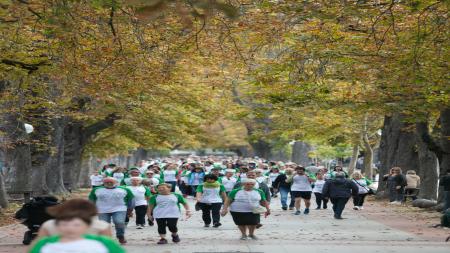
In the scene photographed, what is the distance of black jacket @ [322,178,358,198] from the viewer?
2566 centimetres

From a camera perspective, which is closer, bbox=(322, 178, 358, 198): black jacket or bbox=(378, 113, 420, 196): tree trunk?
bbox=(322, 178, 358, 198): black jacket

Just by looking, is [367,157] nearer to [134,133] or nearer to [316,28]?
[134,133]

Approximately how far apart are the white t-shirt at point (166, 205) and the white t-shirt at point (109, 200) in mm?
902

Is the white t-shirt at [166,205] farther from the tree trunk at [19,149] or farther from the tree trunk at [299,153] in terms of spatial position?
the tree trunk at [299,153]

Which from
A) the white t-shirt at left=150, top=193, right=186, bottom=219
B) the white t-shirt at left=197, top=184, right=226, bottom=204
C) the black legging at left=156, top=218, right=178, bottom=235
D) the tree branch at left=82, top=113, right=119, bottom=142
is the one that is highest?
the tree branch at left=82, top=113, right=119, bottom=142

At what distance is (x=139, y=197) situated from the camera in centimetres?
2155

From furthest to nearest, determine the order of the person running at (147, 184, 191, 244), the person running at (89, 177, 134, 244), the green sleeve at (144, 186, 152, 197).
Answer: the green sleeve at (144, 186, 152, 197), the person running at (147, 184, 191, 244), the person running at (89, 177, 134, 244)

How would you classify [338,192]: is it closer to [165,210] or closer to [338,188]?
[338,188]

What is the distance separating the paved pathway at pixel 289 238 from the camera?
16.2 m

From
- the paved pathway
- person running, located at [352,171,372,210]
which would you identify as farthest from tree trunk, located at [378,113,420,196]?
the paved pathway

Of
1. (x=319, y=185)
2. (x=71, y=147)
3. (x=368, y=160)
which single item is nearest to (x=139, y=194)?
(x=319, y=185)

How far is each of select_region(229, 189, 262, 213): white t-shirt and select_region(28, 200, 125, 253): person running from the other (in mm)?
11069

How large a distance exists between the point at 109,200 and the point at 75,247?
1043 cm

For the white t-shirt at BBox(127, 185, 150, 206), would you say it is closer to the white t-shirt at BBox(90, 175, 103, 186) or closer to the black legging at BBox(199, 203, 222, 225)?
the black legging at BBox(199, 203, 222, 225)
